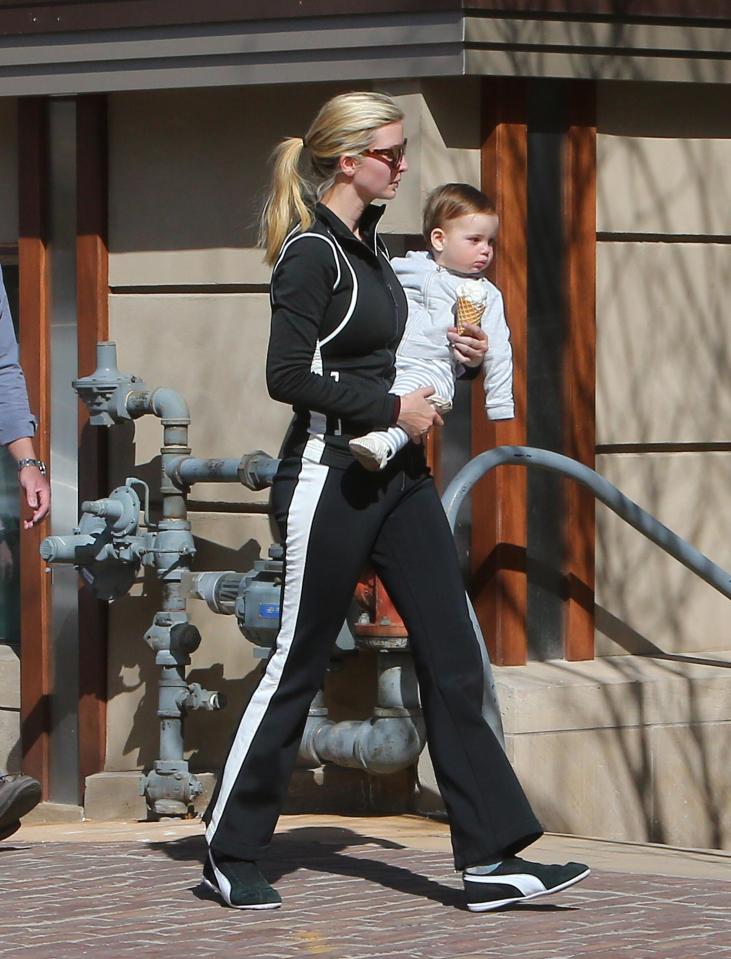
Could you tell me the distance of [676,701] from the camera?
660cm

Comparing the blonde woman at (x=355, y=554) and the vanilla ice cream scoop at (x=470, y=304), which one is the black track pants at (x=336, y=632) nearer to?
the blonde woman at (x=355, y=554)

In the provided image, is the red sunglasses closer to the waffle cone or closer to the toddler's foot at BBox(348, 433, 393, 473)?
the waffle cone

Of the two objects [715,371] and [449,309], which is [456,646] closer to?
[449,309]

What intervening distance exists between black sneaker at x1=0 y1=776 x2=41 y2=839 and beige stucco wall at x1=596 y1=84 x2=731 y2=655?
2278mm

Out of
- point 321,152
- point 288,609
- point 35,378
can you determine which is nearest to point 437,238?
point 321,152

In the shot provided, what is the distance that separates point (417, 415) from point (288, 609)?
1.84 feet

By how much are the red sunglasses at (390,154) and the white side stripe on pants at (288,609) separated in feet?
2.45

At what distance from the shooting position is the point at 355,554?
451 cm

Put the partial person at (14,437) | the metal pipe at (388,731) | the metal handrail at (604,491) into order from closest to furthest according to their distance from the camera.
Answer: the partial person at (14,437)
the metal handrail at (604,491)
the metal pipe at (388,731)

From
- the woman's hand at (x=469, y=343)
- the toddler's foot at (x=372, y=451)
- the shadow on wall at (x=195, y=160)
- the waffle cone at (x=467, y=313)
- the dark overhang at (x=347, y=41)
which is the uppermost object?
the dark overhang at (x=347, y=41)

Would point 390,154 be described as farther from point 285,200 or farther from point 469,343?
point 469,343

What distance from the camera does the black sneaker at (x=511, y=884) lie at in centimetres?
449

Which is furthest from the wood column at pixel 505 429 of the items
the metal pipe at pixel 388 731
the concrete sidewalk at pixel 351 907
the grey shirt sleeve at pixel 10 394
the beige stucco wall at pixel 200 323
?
the grey shirt sleeve at pixel 10 394

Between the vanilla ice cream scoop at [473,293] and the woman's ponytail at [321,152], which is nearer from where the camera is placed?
the woman's ponytail at [321,152]
